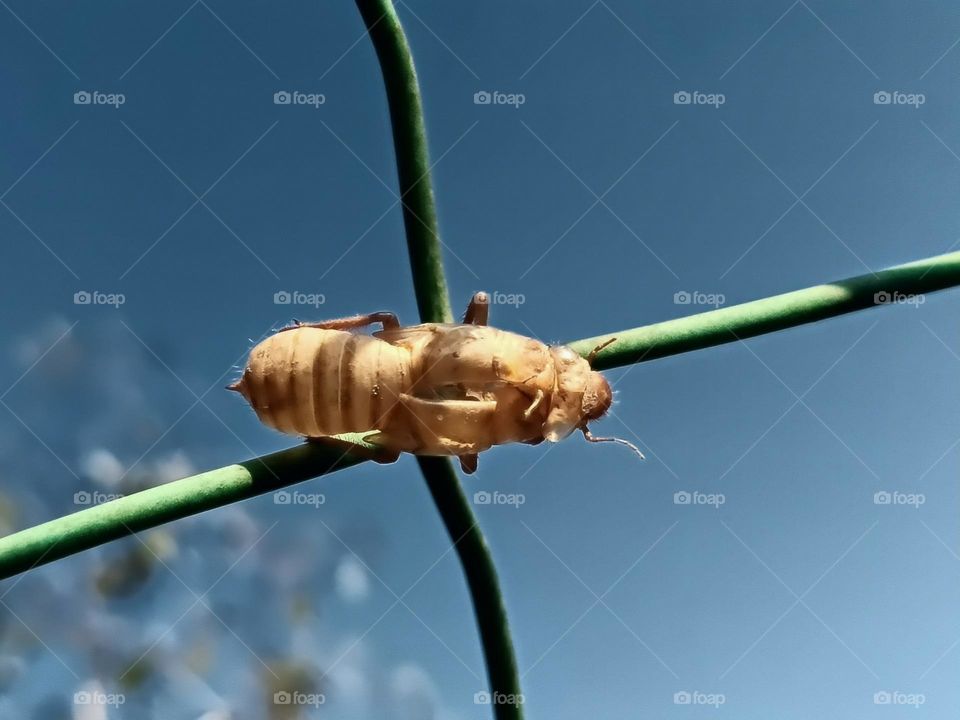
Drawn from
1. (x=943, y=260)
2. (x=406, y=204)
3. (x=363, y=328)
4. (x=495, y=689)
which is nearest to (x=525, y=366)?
(x=363, y=328)

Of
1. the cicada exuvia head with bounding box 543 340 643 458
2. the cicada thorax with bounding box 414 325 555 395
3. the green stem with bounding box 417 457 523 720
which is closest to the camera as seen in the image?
the green stem with bounding box 417 457 523 720

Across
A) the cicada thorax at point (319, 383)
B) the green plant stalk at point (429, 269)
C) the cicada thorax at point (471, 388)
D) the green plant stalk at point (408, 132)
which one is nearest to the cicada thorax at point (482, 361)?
the cicada thorax at point (471, 388)

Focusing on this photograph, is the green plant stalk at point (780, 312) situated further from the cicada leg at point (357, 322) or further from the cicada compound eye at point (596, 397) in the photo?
the cicada leg at point (357, 322)

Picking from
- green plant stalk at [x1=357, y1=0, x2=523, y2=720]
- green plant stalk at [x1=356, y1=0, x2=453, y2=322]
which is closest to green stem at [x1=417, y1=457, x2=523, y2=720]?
green plant stalk at [x1=357, y1=0, x2=523, y2=720]

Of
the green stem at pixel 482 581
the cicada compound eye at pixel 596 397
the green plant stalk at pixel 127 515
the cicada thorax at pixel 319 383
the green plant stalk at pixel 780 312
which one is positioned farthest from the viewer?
the cicada compound eye at pixel 596 397

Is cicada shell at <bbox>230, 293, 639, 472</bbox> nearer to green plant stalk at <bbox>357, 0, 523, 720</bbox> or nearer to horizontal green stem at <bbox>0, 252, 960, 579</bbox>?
green plant stalk at <bbox>357, 0, 523, 720</bbox>
